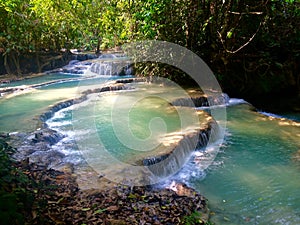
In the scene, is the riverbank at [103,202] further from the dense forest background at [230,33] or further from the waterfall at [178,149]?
the dense forest background at [230,33]

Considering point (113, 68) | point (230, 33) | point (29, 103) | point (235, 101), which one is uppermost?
point (230, 33)

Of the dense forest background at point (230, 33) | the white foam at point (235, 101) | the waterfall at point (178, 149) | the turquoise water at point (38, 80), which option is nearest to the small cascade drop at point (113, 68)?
the turquoise water at point (38, 80)

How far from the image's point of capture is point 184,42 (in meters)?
12.1

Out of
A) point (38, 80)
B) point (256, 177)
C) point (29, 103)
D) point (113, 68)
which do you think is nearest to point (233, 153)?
point (256, 177)

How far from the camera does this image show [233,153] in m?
6.88

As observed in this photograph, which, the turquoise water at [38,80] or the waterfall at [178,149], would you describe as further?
the turquoise water at [38,80]

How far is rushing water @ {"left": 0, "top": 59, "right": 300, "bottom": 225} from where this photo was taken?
4801 mm

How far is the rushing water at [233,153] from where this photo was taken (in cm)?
480

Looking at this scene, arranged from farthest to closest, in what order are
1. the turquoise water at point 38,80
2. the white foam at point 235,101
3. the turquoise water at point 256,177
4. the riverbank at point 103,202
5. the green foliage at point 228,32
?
1. the turquoise water at point 38,80
2. the white foam at point 235,101
3. the green foliage at point 228,32
4. the turquoise water at point 256,177
5. the riverbank at point 103,202

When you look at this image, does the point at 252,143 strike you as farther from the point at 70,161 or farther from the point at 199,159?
the point at 70,161

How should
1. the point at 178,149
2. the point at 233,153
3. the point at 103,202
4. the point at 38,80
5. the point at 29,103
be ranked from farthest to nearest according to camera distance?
the point at 38,80 < the point at 29,103 < the point at 233,153 < the point at 178,149 < the point at 103,202

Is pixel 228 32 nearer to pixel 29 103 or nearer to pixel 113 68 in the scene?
pixel 29 103

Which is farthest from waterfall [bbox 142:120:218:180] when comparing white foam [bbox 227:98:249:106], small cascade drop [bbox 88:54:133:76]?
small cascade drop [bbox 88:54:133:76]

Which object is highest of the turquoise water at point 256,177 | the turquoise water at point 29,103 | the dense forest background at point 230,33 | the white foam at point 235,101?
the dense forest background at point 230,33
